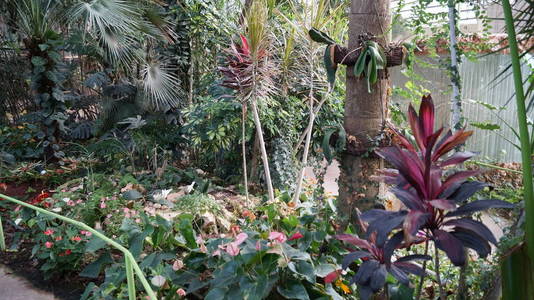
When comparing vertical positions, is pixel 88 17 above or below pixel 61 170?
above

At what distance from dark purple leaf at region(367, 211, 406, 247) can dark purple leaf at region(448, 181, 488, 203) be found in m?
0.20

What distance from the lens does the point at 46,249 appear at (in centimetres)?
327

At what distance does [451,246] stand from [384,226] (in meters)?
0.22

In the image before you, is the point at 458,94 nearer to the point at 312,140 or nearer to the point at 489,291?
the point at 489,291

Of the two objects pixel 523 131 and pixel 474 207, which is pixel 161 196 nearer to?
pixel 474 207

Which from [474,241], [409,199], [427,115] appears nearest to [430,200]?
[409,199]

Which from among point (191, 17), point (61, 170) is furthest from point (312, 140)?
point (61, 170)

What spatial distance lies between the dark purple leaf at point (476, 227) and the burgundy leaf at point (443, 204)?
0.11 meters

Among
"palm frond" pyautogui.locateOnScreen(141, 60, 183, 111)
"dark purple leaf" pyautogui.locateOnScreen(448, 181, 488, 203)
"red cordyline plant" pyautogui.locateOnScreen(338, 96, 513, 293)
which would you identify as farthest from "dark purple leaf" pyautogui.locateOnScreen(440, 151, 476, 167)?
"palm frond" pyautogui.locateOnScreen(141, 60, 183, 111)

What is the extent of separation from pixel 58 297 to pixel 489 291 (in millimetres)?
2493

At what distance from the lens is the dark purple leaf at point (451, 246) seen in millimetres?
1478

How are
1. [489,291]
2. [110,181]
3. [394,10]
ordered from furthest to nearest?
[110,181] → [394,10] → [489,291]

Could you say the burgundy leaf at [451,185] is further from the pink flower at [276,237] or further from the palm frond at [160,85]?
the palm frond at [160,85]

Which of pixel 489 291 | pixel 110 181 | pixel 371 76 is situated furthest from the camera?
pixel 110 181
